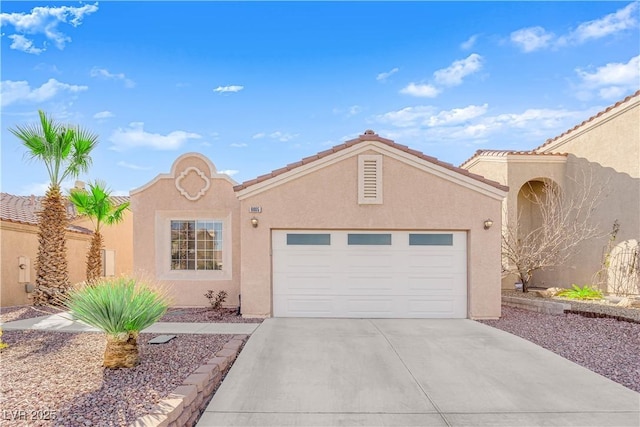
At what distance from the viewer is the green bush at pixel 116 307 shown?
5.98 meters

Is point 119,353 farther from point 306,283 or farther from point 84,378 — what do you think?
point 306,283

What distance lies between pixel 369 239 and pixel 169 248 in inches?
268

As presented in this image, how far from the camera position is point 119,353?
20.1ft

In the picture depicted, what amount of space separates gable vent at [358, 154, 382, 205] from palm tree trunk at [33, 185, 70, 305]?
11.0m

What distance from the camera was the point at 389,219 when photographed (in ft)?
36.0

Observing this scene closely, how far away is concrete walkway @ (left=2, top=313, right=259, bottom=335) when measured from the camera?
905cm

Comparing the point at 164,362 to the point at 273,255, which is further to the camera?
the point at 273,255

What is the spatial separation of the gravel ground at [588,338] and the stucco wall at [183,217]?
8.20 m

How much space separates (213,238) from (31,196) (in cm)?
1632

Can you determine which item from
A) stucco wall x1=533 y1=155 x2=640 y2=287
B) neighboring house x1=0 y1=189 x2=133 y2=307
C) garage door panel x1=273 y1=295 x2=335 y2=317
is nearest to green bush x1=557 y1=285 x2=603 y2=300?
stucco wall x1=533 y1=155 x2=640 y2=287

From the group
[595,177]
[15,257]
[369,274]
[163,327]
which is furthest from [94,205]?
[595,177]

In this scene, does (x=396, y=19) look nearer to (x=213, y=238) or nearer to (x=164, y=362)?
(x=213, y=238)

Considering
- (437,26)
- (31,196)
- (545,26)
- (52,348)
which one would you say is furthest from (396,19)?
(31,196)

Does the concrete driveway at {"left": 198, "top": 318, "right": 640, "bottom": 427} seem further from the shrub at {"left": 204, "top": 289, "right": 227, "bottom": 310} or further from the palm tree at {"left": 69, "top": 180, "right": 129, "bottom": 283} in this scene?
the palm tree at {"left": 69, "top": 180, "right": 129, "bottom": 283}
